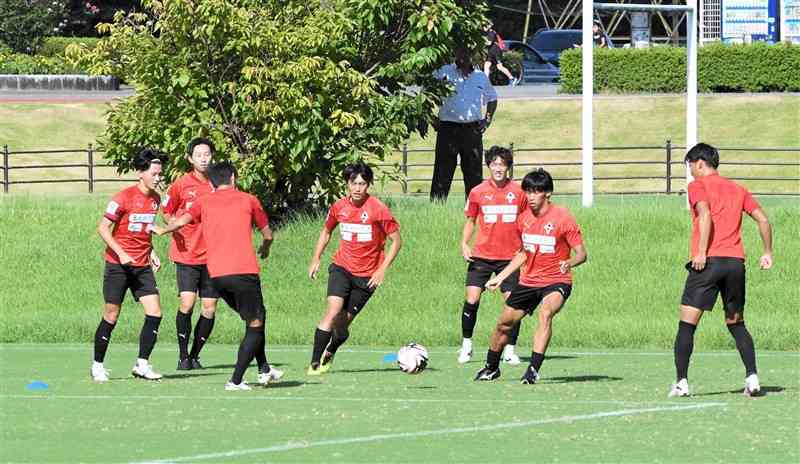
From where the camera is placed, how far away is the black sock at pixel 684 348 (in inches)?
480

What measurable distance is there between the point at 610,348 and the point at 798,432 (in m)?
7.54

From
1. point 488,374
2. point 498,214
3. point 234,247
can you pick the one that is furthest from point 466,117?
point 234,247

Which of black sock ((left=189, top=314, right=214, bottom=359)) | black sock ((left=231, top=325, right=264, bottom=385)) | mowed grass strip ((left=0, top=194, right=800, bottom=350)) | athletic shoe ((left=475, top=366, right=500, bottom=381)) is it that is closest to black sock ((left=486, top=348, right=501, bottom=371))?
athletic shoe ((left=475, top=366, right=500, bottom=381))

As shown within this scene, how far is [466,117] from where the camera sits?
23.1 m

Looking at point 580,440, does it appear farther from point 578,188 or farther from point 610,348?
point 578,188

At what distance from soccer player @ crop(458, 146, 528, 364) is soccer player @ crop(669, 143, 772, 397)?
313cm

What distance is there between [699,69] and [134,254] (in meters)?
31.6

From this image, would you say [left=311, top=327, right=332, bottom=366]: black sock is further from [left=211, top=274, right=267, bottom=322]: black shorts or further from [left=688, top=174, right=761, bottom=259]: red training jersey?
[left=688, top=174, right=761, bottom=259]: red training jersey

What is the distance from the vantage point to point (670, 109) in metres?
41.7

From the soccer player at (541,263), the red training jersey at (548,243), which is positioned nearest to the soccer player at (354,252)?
the soccer player at (541,263)

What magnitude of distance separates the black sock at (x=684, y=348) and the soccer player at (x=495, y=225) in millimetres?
3120

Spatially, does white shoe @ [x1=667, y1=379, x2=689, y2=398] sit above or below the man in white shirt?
below

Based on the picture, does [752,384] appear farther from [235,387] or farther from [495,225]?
[235,387]

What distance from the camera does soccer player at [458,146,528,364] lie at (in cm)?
1522
